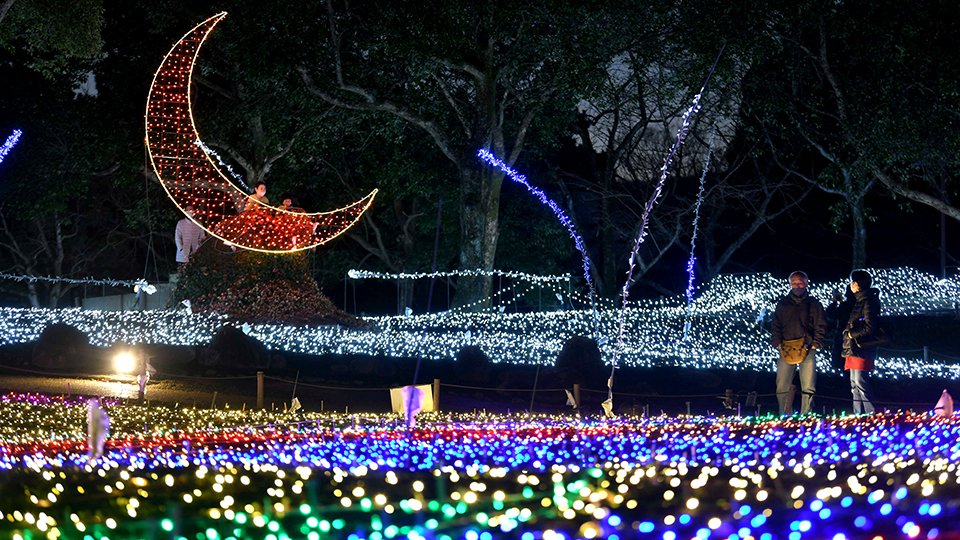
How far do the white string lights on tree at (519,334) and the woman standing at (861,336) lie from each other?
5509 mm

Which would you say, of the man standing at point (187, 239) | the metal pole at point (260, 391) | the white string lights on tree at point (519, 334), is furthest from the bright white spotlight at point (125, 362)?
the man standing at point (187, 239)

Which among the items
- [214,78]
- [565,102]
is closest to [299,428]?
[565,102]

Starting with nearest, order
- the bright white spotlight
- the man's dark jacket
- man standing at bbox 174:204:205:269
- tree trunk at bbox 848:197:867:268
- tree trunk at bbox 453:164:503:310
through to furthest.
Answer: the man's dark jacket
the bright white spotlight
man standing at bbox 174:204:205:269
tree trunk at bbox 453:164:503:310
tree trunk at bbox 848:197:867:268

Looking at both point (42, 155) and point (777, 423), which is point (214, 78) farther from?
point (777, 423)

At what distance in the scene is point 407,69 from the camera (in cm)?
2595

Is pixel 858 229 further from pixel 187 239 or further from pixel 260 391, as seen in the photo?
pixel 260 391

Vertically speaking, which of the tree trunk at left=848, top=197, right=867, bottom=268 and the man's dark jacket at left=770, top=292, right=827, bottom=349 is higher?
the tree trunk at left=848, top=197, right=867, bottom=268

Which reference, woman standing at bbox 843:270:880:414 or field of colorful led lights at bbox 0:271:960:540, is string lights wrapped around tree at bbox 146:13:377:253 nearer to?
field of colorful led lights at bbox 0:271:960:540

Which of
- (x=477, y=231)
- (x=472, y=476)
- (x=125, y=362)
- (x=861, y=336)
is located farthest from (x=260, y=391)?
(x=477, y=231)

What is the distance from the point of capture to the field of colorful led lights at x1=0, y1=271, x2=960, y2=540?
5773 millimetres

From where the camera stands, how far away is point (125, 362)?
18.1 m

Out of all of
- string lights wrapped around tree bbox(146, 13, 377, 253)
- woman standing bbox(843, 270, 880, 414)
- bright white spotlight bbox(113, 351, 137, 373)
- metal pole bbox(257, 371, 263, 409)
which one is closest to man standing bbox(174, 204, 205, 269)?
string lights wrapped around tree bbox(146, 13, 377, 253)

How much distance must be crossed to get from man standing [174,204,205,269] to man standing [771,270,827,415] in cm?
1234

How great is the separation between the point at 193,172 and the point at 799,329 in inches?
418
